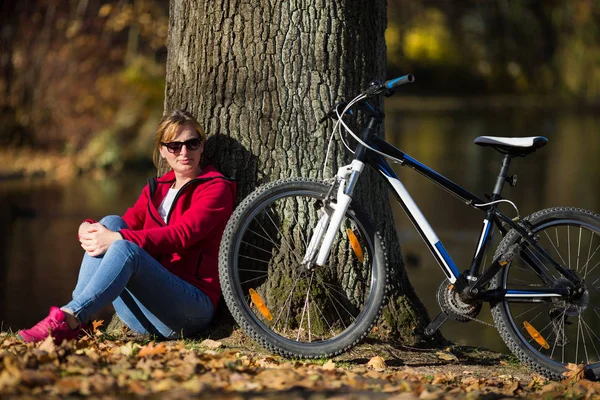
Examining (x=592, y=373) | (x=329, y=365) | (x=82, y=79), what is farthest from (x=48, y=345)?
(x=82, y=79)

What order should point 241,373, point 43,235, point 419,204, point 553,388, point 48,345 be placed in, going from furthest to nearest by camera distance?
point 419,204, point 43,235, point 553,388, point 48,345, point 241,373

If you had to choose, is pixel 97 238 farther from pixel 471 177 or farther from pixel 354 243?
pixel 471 177

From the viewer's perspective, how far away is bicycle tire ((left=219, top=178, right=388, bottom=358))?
478 cm

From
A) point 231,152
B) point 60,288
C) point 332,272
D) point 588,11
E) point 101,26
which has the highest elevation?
point 588,11

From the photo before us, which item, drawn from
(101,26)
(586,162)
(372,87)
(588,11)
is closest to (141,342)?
(372,87)

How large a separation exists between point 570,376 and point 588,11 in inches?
1334

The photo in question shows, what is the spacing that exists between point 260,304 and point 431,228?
0.93 m

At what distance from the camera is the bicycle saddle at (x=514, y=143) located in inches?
190

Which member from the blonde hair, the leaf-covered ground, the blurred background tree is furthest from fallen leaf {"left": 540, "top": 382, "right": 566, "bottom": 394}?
the blurred background tree

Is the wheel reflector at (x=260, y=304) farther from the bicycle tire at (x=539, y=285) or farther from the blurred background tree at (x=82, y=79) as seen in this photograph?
the blurred background tree at (x=82, y=79)

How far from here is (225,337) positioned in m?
5.20

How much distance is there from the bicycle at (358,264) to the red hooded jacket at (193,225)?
19cm

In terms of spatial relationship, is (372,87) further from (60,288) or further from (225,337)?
(60,288)

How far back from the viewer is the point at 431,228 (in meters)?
4.92
